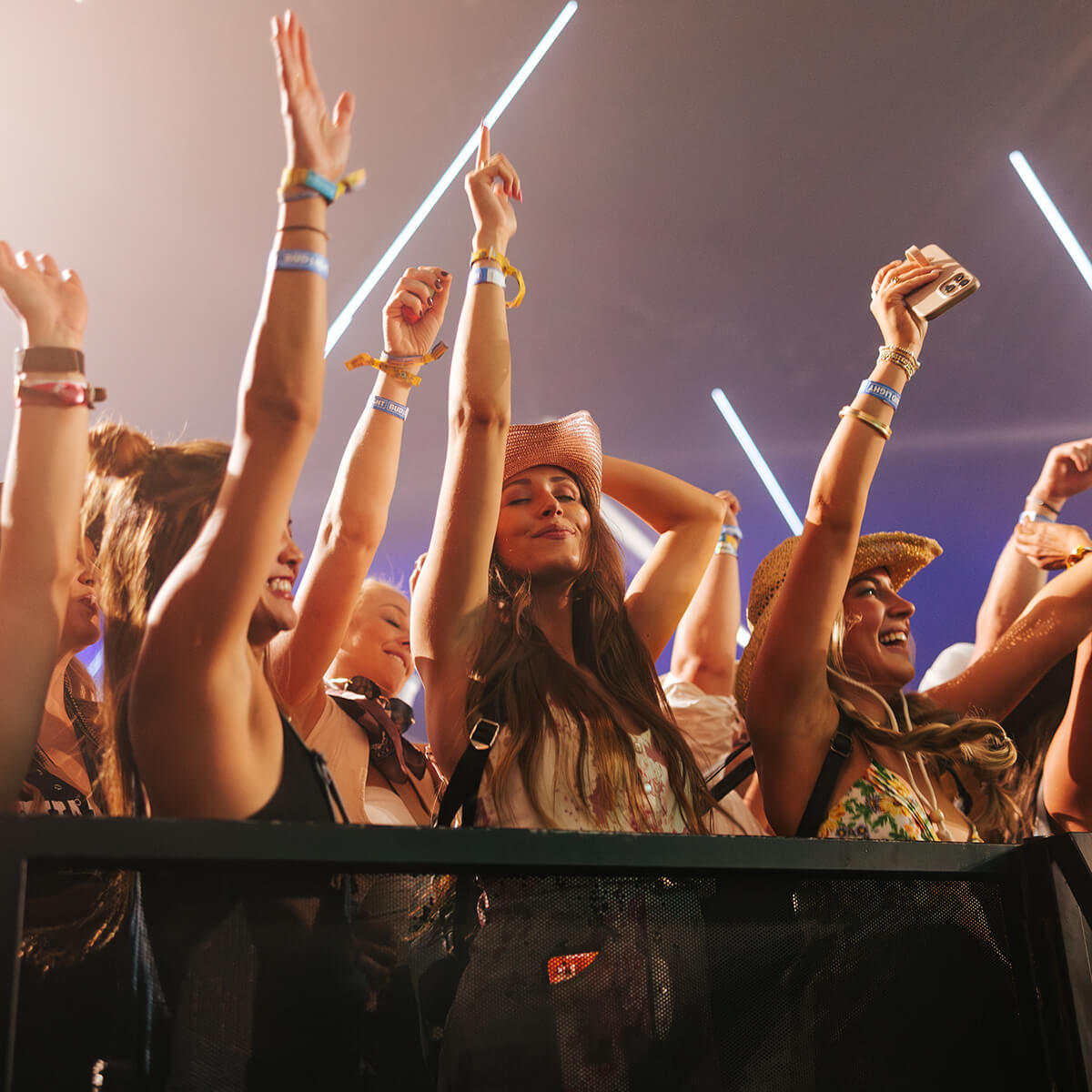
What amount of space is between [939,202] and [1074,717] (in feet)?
4.28

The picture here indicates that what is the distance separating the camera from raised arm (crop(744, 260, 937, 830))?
1.96m

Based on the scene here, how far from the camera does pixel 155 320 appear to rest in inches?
73.5

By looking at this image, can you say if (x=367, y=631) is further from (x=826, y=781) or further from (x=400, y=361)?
(x=826, y=781)

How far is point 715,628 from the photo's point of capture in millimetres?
2432

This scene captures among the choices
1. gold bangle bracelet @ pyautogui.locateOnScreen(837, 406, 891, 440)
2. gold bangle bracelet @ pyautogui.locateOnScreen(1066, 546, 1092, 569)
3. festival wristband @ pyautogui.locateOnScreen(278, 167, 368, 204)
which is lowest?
gold bangle bracelet @ pyautogui.locateOnScreen(1066, 546, 1092, 569)

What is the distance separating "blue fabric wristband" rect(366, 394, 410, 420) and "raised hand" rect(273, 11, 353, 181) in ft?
1.36

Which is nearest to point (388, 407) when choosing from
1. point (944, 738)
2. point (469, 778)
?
point (469, 778)

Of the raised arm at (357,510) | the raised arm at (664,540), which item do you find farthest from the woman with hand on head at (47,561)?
the raised arm at (664,540)

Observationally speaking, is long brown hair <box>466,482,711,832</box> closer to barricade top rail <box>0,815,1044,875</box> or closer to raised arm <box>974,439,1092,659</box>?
barricade top rail <box>0,815,1044,875</box>

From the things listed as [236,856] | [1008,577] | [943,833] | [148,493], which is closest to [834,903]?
[236,856]

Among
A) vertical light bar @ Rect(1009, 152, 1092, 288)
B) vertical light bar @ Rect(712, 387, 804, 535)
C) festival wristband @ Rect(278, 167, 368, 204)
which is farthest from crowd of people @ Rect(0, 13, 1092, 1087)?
vertical light bar @ Rect(1009, 152, 1092, 288)

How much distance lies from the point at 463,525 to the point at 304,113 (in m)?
0.67

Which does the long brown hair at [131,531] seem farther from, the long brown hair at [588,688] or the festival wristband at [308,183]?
the long brown hair at [588,688]

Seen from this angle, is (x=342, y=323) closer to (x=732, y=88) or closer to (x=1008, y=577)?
(x=732, y=88)
